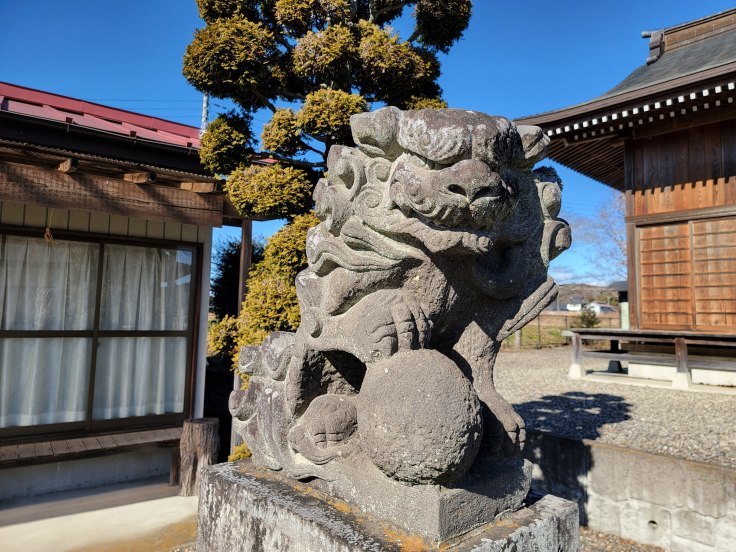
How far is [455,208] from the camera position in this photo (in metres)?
1.41

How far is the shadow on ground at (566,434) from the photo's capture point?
11.7ft

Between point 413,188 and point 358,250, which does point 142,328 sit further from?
point 413,188

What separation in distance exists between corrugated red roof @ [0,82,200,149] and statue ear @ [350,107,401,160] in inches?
153

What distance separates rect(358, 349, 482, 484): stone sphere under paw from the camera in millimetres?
1297

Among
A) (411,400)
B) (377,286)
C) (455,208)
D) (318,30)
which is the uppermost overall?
(318,30)

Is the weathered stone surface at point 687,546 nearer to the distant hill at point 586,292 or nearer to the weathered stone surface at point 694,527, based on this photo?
the weathered stone surface at point 694,527

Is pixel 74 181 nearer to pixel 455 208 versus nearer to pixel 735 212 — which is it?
pixel 455 208

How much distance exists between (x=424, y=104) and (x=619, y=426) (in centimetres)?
389

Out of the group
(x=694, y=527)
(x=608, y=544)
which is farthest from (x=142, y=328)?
(x=694, y=527)

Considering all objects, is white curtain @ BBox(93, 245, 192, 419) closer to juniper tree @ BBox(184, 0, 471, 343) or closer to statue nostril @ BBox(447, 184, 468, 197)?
juniper tree @ BBox(184, 0, 471, 343)

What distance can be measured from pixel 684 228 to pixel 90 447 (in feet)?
27.7

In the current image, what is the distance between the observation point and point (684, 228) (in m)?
7.46

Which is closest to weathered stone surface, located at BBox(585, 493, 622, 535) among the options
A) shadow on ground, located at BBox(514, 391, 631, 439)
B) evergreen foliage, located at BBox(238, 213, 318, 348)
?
shadow on ground, located at BBox(514, 391, 631, 439)

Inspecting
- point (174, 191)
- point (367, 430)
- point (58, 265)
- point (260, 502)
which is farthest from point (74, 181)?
point (367, 430)
